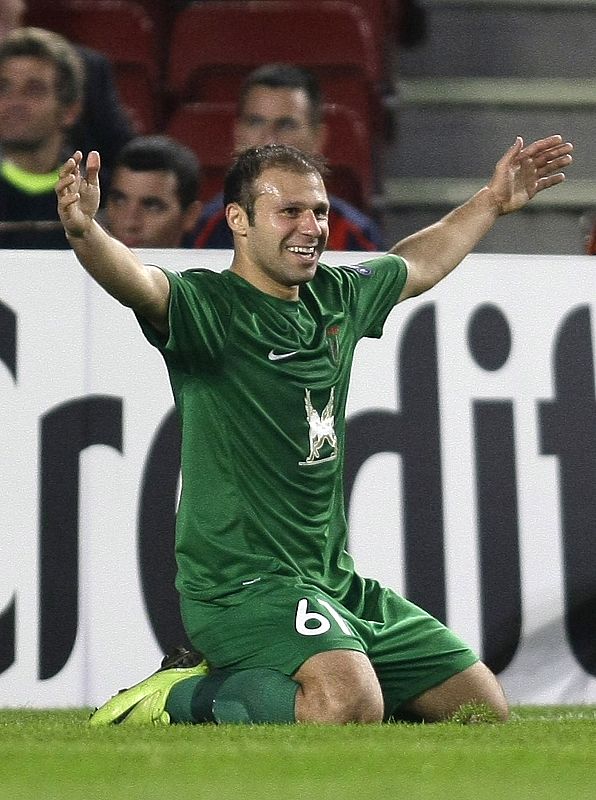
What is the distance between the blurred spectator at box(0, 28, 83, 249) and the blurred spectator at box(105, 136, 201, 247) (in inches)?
14.4

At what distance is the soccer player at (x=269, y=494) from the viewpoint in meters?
3.73

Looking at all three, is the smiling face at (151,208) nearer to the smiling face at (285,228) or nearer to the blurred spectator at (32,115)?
the blurred spectator at (32,115)

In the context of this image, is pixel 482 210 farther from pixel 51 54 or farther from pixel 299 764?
pixel 51 54

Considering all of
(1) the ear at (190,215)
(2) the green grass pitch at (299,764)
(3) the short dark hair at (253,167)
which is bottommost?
(2) the green grass pitch at (299,764)

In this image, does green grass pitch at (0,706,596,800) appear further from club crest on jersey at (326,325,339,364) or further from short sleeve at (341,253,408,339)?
short sleeve at (341,253,408,339)

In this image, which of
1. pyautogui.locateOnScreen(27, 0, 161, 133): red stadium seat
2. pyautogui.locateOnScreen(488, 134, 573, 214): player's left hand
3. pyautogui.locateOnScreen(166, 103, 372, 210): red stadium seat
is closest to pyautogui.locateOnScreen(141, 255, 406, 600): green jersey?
pyautogui.locateOnScreen(488, 134, 573, 214): player's left hand

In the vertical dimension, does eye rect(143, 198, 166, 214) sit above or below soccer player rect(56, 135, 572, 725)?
above

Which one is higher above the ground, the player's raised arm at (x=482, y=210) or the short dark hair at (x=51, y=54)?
the short dark hair at (x=51, y=54)

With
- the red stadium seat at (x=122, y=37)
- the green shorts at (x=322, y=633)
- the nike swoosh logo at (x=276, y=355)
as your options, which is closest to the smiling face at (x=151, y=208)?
the red stadium seat at (x=122, y=37)

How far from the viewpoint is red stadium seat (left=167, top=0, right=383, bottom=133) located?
733 cm

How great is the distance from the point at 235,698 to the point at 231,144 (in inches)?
147

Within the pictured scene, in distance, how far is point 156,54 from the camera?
25.2ft

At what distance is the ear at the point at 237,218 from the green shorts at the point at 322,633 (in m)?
0.89

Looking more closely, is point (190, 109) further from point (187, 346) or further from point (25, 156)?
point (187, 346)
